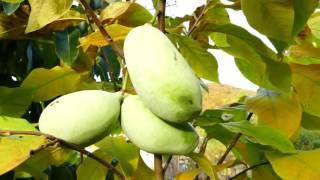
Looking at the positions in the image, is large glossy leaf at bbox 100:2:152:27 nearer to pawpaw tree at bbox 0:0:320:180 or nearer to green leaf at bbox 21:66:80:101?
pawpaw tree at bbox 0:0:320:180

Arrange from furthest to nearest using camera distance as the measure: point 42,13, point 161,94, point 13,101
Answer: point 13,101, point 42,13, point 161,94

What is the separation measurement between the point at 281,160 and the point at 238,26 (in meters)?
0.15

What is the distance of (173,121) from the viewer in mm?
438

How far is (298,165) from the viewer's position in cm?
58

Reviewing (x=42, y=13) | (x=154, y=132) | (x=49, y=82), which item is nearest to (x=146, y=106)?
(x=154, y=132)

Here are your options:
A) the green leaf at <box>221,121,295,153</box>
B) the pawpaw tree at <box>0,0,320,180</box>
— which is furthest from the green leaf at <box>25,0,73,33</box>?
the green leaf at <box>221,121,295,153</box>

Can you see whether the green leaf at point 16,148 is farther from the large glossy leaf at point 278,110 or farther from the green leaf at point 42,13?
the large glossy leaf at point 278,110

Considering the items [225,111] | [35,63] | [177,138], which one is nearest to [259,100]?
[225,111]

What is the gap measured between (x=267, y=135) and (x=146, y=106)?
0.16 m

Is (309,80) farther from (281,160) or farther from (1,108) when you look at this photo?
(1,108)

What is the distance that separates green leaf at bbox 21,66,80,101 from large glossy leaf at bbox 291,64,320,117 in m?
0.27

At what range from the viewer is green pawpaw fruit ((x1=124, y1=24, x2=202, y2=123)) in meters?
0.42

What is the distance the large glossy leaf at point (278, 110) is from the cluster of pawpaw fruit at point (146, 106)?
0.18 m

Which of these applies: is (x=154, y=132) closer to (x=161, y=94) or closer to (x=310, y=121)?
(x=161, y=94)
